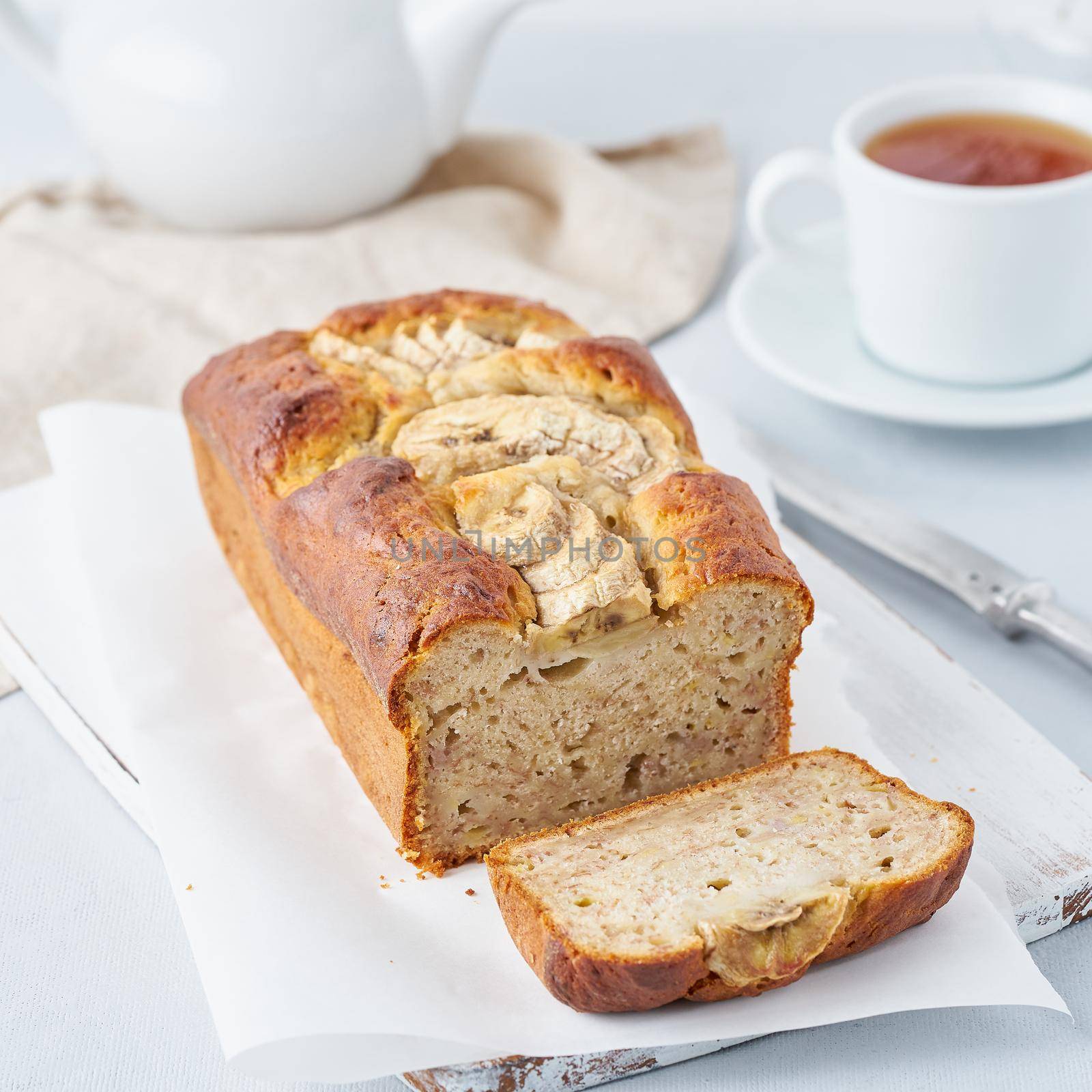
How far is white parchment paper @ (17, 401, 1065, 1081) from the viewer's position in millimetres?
2311

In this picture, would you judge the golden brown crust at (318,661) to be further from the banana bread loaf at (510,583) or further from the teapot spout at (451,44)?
the teapot spout at (451,44)

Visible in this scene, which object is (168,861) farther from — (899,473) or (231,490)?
(899,473)

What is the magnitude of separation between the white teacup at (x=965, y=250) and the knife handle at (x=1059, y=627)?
96 cm

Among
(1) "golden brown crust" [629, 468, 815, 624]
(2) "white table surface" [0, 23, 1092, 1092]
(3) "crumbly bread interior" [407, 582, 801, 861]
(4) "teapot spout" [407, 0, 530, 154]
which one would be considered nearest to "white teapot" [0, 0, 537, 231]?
(4) "teapot spout" [407, 0, 530, 154]

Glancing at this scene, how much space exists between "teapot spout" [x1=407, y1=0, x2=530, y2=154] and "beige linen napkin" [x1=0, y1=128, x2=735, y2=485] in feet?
1.18

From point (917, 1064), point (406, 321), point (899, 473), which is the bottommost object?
point (899, 473)

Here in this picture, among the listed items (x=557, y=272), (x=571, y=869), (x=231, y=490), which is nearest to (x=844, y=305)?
(x=557, y=272)

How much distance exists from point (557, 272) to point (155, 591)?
6.93 ft

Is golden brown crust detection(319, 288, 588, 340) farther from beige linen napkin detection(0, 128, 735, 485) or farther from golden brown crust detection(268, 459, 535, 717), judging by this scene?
beige linen napkin detection(0, 128, 735, 485)

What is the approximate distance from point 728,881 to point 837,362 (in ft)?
6.93

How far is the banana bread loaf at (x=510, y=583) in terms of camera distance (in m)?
2.58

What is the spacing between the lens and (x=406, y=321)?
11.2ft

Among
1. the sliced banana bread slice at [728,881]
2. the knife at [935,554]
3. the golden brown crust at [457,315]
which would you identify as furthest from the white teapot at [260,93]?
the sliced banana bread slice at [728,881]

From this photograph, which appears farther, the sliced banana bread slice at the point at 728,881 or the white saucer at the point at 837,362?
the white saucer at the point at 837,362
